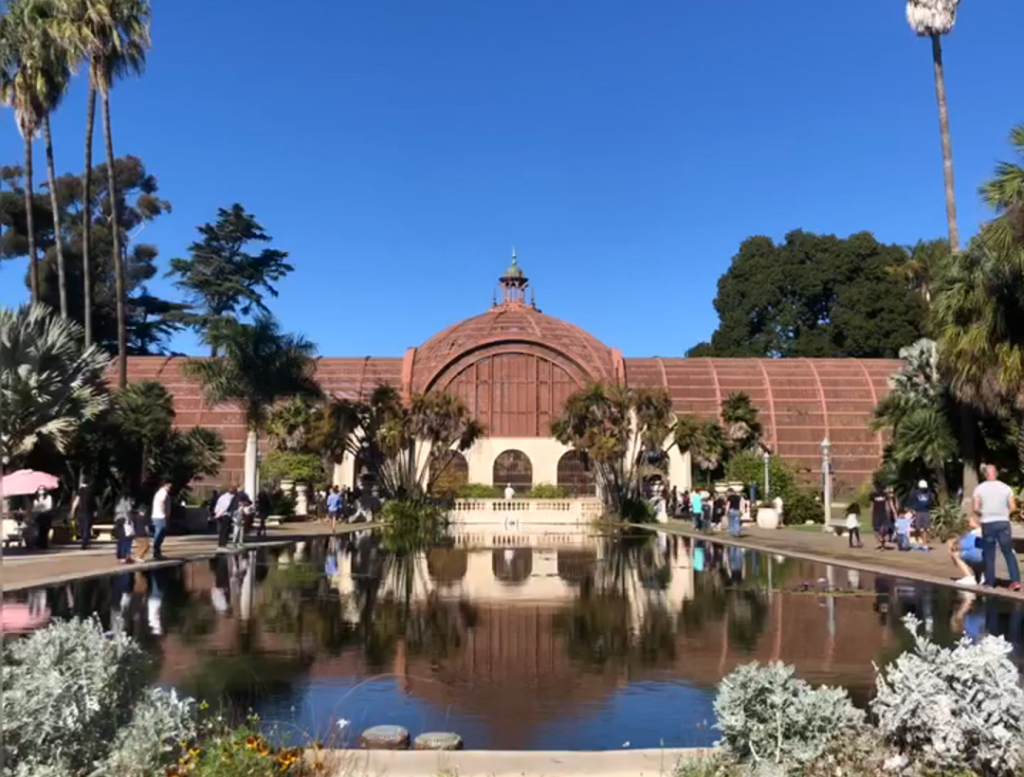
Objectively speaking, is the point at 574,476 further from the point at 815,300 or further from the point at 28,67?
the point at 815,300

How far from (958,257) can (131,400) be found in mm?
23256

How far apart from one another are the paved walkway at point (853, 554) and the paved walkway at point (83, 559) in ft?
43.9

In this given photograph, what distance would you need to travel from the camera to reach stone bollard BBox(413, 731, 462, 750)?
627 cm

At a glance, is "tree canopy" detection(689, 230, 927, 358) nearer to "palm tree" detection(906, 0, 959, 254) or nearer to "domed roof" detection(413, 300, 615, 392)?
"domed roof" detection(413, 300, 615, 392)

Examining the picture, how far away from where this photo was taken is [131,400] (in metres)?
29.6

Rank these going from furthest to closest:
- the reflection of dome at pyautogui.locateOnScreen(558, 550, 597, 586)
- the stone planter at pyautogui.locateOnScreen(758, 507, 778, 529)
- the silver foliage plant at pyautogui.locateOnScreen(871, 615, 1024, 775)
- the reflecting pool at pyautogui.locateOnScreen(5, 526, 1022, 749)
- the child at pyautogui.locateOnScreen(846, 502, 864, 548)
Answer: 1. the stone planter at pyautogui.locateOnScreen(758, 507, 778, 529)
2. the child at pyautogui.locateOnScreen(846, 502, 864, 548)
3. the reflection of dome at pyautogui.locateOnScreen(558, 550, 597, 586)
4. the reflecting pool at pyautogui.locateOnScreen(5, 526, 1022, 749)
5. the silver foliage plant at pyautogui.locateOnScreen(871, 615, 1024, 775)

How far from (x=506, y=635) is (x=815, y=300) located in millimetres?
72897

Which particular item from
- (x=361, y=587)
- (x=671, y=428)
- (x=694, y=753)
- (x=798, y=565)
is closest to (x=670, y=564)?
(x=798, y=565)

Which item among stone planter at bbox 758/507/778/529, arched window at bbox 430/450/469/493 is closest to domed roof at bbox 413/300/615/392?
arched window at bbox 430/450/469/493

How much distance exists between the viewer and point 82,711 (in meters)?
4.98

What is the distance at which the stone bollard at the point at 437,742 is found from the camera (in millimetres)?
6266

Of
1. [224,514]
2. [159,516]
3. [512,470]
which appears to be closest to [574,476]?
[512,470]

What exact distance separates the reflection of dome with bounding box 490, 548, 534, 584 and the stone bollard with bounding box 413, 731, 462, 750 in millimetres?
11509

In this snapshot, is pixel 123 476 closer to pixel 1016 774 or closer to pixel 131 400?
pixel 131 400
